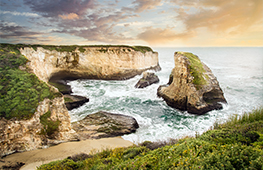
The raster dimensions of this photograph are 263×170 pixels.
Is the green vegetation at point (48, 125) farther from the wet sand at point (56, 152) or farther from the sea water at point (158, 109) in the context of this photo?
the sea water at point (158, 109)

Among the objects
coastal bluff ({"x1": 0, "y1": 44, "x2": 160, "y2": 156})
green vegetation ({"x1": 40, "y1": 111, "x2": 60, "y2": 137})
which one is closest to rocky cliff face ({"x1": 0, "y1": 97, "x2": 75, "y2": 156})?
coastal bluff ({"x1": 0, "y1": 44, "x2": 160, "y2": 156})

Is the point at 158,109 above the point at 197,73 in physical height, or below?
below

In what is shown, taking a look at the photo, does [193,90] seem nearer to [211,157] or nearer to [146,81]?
[146,81]

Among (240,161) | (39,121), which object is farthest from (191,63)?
(39,121)

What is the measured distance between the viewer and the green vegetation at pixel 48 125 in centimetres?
762

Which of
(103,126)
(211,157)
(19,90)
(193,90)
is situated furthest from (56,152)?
(193,90)

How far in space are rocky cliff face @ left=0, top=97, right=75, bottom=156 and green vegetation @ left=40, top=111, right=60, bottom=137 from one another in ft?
0.36

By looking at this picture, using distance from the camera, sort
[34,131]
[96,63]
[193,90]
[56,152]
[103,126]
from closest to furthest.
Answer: [56,152], [34,131], [103,126], [193,90], [96,63]

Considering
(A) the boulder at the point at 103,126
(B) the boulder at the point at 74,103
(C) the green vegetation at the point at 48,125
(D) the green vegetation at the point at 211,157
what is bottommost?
(A) the boulder at the point at 103,126

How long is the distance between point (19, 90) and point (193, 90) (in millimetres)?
14700

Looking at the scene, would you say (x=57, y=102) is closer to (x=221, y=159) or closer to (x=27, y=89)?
(x=27, y=89)

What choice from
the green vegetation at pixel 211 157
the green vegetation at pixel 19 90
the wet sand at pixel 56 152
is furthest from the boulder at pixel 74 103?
the green vegetation at pixel 211 157

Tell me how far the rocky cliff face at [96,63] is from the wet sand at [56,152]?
60.5ft

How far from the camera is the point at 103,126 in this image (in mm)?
10398
